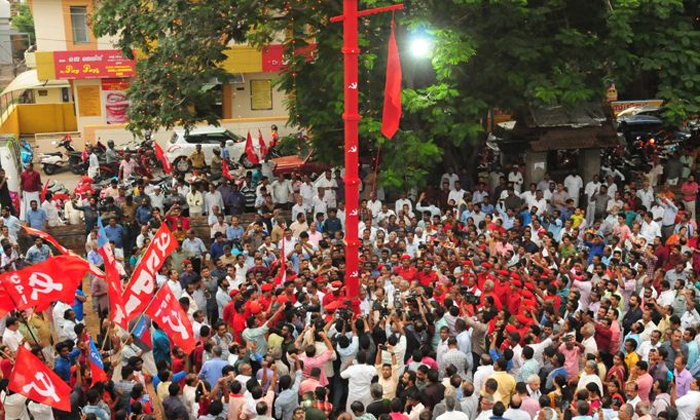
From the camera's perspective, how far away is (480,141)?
2080 cm

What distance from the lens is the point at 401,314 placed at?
39.8 ft

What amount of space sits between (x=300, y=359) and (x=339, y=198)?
875cm

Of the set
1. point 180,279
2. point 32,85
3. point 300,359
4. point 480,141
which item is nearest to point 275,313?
point 300,359

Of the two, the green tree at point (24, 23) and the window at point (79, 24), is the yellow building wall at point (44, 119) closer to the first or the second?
the window at point (79, 24)

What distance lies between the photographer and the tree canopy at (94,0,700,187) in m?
18.1

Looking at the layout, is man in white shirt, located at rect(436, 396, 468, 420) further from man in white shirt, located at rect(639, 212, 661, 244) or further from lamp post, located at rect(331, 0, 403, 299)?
man in white shirt, located at rect(639, 212, 661, 244)

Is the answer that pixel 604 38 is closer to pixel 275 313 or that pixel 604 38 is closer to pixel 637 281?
pixel 637 281

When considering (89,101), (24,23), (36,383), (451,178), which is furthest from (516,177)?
(24,23)

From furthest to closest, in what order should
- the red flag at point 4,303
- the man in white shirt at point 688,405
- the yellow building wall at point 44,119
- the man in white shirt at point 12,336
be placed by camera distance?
the yellow building wall at point 44,119 → the man in white shirt at point 12,336 → the red flag at point 4,303 → the man in white shirt at point 688,405

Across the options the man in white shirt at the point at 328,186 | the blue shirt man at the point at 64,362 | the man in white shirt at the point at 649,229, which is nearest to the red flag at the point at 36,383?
the blue shirt man at the point at 64,362

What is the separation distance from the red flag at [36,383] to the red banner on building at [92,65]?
23207 millimetres

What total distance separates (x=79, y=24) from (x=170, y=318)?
2438 cm

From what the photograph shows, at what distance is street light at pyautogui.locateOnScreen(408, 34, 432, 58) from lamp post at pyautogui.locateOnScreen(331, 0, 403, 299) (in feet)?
20.5

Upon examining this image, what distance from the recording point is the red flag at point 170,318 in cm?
1070
